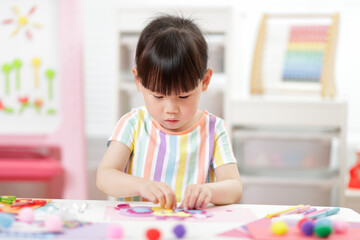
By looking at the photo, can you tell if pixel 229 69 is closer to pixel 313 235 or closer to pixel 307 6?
pixel 307 6

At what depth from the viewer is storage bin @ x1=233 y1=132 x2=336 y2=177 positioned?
6.74 feet

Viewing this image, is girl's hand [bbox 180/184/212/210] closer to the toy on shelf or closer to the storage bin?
the storage bin

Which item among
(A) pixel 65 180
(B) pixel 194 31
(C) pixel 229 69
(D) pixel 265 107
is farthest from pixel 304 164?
(B) pixel 194 31

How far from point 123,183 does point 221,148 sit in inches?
9.9

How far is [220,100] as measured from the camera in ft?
7.36

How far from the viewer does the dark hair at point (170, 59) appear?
2.98 feet

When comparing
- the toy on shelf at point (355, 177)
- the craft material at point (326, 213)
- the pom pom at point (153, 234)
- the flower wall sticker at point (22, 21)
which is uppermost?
the flower wall sticker at point (22, 21)

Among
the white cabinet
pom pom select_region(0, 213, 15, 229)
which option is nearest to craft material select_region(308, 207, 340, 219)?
pom pom select_region(0, 213, 15, 229)

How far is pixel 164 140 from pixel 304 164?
116 centimetres

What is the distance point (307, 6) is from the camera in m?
2.45

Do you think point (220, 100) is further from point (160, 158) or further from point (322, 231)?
point (322, 231)

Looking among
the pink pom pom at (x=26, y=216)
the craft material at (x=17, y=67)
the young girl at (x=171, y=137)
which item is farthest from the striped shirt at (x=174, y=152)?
the craft material at (x=17, y=67)

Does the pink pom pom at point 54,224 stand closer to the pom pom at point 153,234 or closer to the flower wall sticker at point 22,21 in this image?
the pom pom at point 153,234

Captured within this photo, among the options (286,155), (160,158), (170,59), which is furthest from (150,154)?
(286,155)
